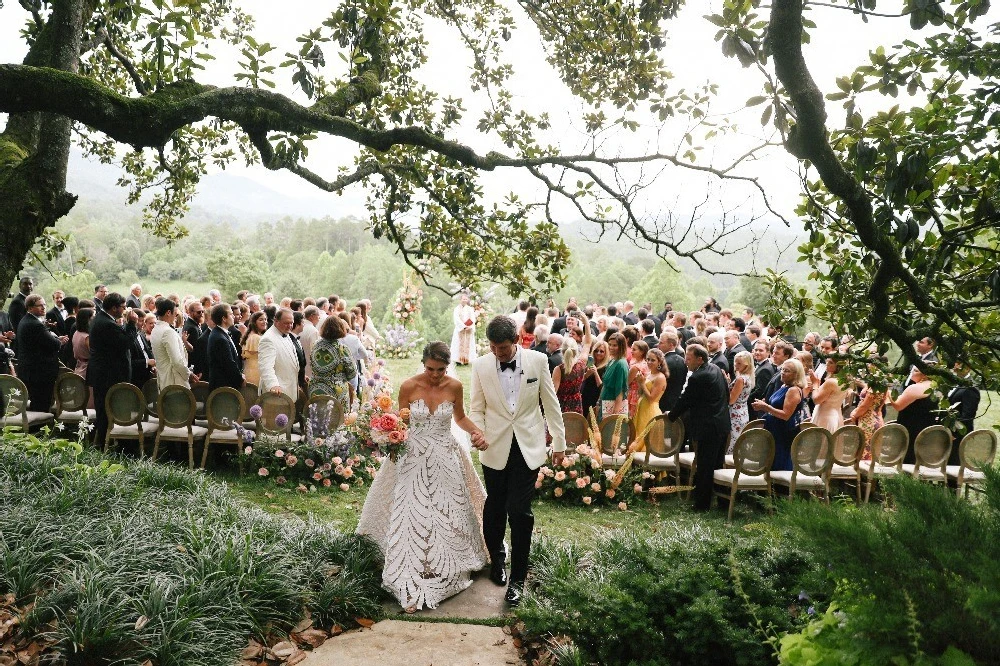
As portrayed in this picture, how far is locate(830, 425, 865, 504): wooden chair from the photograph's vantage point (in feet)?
26.1

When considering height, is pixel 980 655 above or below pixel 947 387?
below

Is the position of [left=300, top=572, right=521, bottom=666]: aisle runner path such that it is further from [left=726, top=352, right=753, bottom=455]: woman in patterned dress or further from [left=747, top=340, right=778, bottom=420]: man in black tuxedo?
[left=747, top=340, right=778, bottom=420]: man in black tuxedo

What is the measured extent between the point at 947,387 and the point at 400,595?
12.0 ft

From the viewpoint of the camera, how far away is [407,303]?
71.4 ft

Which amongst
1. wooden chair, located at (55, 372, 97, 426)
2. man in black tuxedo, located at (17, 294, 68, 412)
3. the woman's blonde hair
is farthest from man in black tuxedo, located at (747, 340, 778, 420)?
man in black tuxedo, located at (17, 294, 68, 412)

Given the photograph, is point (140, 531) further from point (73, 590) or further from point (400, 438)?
point (400, 438)

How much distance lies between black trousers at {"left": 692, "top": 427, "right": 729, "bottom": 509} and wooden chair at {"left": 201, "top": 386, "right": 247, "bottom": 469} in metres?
5.15

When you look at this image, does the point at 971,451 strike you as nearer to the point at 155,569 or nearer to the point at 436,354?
the point at 436,354

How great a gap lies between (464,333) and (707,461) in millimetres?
12281

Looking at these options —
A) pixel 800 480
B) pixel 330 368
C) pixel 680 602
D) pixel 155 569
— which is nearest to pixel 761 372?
pixel 800 480

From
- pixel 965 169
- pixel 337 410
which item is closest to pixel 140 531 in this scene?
pixel 337 410

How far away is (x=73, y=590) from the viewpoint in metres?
4.09

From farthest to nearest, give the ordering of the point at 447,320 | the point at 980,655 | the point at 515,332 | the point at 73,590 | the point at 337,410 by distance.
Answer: the point at 447,320, the point at 337,410, the point at 515,332, the point at 73,590, the point at 980,655

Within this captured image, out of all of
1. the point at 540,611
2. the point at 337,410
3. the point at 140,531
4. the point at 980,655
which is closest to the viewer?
the point at 980,655
